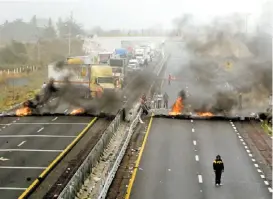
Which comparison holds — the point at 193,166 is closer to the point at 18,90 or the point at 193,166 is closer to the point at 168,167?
the point at 168,167

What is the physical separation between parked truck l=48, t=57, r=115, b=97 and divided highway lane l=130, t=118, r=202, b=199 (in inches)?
510

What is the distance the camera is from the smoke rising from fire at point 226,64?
4297cm

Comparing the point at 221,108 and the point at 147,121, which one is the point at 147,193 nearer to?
the point at 147,121

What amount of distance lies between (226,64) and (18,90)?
2253 cm

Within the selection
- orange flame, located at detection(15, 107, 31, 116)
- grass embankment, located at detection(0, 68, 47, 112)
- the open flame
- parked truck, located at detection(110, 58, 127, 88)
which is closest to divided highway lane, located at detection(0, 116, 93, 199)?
orange flame, located at detection(15, 107, 31, 116)

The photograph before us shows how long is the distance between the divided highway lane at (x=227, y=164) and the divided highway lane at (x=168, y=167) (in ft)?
1.62

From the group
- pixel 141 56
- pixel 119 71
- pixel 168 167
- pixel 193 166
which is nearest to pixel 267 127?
pixel 193 166

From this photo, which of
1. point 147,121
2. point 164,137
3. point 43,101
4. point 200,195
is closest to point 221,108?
point 147,121

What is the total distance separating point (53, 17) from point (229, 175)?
9008 centimetres

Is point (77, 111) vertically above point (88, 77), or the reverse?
point (88, 77)

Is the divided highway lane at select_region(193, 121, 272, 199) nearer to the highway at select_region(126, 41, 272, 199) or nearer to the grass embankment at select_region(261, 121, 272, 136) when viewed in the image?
the highway at select_region(126, 41, 272, 199)

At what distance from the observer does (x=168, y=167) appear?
2392 cm

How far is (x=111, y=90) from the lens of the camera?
151ft

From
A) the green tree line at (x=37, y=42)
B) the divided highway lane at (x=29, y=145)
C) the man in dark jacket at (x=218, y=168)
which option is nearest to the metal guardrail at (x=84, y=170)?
the divided highway lane at (x=29, y=145)
